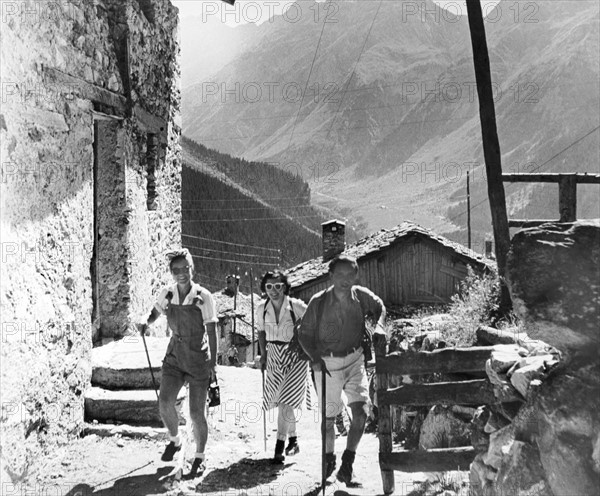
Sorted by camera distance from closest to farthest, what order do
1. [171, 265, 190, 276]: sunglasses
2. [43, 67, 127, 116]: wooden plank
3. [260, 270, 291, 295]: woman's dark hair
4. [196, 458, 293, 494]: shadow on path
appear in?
1. [171, 265, 190, 276]: sunglasses
2. [196, 458, 293, 494]: shadow on path
3. [260, 270, 291, 295]: woman's dark hair
4. [43, 67, 127, 116]: wooden plank

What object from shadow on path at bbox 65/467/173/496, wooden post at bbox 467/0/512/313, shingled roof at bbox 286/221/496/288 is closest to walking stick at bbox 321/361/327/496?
shadow on path at bbox 65/467/173/496

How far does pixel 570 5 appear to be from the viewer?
19250 cm

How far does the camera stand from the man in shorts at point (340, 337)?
5.31 metres

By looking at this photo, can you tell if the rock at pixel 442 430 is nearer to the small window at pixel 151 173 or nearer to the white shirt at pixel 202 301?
the white shirt at pixel 202 301

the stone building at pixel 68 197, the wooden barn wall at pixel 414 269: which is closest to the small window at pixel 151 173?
the stone building at pixel 68 197

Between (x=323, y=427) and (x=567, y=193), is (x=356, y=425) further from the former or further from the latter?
(x=567, y=193)

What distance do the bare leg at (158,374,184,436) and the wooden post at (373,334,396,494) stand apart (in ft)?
5.35

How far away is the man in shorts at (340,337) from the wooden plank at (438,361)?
0.50 m

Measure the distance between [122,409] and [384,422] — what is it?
9.14ft

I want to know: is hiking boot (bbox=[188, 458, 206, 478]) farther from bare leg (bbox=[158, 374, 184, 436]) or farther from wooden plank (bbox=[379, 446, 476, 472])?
wooden plank (bbox=[379, 446, 476, 472])

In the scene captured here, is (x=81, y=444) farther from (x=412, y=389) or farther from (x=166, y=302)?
(x=412, y=389)

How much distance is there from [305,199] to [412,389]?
51.1 m

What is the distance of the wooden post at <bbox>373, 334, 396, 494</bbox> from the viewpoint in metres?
4.91

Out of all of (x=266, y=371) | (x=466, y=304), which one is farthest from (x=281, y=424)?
(x=466, y=304)
